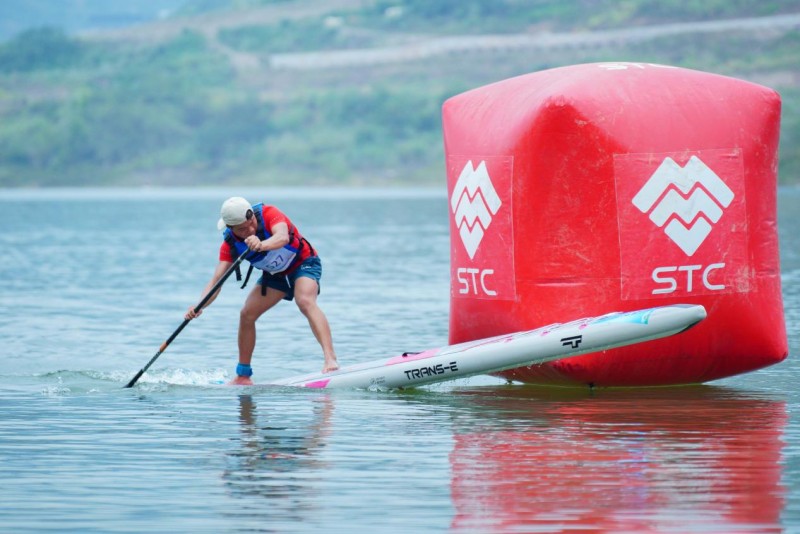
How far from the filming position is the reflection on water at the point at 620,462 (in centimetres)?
777

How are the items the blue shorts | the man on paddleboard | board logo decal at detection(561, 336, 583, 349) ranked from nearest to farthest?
board logo decal at detection(561, 336, 583, 349) < the man on paddleboard < the blue shorts

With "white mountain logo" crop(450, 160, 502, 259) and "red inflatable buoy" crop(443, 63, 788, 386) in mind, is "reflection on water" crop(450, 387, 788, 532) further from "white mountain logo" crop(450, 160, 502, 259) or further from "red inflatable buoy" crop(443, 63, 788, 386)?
"white mountain logo" crop(450, 160, 502, 259)

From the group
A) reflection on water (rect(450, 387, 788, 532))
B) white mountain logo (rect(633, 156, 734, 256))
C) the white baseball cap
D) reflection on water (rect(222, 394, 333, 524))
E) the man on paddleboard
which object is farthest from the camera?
the man on paddleboard

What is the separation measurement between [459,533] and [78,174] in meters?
120

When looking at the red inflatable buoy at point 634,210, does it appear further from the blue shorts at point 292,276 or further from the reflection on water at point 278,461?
the reflection on water at point 278,461

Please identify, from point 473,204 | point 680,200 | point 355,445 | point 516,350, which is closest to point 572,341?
point 516,350

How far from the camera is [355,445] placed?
9742 millimetres

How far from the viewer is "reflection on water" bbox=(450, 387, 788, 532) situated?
25.5 feet

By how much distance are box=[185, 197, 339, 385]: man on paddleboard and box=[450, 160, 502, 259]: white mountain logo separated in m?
1.12

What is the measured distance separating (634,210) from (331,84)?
126211 millimetres

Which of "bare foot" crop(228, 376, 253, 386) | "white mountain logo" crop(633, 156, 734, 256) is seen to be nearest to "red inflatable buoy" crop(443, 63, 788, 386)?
"white mountain logo" crop(633, 156, 734, 256)

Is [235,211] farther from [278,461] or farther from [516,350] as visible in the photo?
[278,461]

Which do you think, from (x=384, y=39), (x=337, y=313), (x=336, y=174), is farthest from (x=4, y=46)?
(x=337, y=313)

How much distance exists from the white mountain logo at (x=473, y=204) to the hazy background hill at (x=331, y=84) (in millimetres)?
87970
